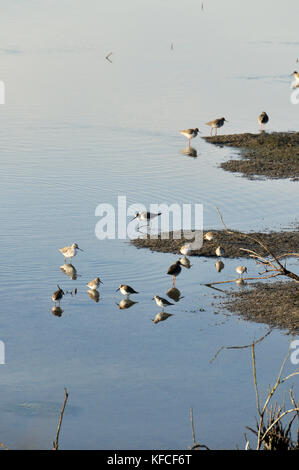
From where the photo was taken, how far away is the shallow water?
43.2 feet

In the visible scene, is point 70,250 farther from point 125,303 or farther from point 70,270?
point 125,303

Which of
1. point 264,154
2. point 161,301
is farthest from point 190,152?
point 161,301

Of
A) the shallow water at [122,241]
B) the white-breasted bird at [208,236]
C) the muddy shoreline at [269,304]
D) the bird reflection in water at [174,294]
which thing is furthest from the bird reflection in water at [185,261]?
the muddy shoreline at [269,304]

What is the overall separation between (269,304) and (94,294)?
11.3 ft

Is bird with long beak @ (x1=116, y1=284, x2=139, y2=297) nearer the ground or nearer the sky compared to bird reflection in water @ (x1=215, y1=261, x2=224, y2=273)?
nearer the ground

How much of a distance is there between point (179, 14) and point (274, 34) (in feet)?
42.1

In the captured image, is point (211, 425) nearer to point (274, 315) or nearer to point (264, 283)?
point (274, 315)

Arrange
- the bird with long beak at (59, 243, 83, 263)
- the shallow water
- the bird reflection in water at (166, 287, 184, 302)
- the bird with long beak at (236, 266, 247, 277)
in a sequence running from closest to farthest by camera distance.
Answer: the shallow water
the bird reflection in water at (166, 287, 184, 302)
the bird with long beak at (236, 266, 247, 277)
the bird with long beak at (59, 243, 83, 263)

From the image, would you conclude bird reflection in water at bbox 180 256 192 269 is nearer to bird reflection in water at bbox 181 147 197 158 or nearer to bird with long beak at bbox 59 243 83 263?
bird with long beak at bbox 59 243 83 263

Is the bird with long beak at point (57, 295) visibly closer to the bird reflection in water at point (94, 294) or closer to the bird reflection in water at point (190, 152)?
the bird reflection in water at point (94, 294)

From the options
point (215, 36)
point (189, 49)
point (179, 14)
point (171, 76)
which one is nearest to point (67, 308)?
point (171, 76)

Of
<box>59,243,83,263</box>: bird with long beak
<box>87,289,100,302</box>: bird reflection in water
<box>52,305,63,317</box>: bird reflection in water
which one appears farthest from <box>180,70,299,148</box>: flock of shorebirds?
<box>52,305,63,317</box>: bird reflection in water

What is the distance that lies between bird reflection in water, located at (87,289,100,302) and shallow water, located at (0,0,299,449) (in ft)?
0.39

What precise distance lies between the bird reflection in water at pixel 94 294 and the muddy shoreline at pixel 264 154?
36.8ft
